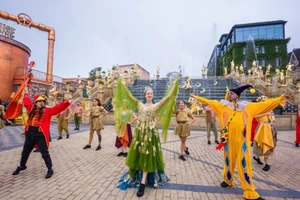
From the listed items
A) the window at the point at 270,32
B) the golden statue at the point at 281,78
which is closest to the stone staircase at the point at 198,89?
the golden statue at the point at 281,78

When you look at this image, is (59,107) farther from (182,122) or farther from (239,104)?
(239,104)

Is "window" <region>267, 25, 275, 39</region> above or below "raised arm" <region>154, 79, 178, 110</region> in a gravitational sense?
above

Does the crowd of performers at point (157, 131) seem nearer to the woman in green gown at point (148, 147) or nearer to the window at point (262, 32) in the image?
the woman in green gown at point (148, 147)

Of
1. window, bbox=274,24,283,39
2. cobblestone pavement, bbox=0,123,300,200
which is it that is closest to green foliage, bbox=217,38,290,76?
window, bbox=274,24,283,39

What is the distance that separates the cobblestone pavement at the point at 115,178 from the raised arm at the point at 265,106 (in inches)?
63.9

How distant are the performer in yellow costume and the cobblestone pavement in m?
0.31

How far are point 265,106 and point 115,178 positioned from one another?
3.58m

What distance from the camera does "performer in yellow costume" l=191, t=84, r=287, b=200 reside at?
3.66m

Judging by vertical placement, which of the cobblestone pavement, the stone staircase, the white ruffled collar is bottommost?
A: the cobblestone pavement

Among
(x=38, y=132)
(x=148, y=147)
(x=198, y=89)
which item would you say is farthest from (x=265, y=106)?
(x=198, y=89)

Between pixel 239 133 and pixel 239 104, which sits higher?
pixel 239 104

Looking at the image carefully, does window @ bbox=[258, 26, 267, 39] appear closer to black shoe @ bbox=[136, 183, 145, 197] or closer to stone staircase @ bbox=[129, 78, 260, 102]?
stone staircase @ bbox=[129, 78, 260, 102]

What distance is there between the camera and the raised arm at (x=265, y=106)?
362 cm

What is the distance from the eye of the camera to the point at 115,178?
458 centimetres
